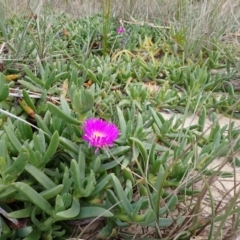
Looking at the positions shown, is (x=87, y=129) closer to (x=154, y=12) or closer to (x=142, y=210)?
(x=142, y=210)

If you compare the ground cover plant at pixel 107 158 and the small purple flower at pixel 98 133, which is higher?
the small purple flower at pixel 98 133

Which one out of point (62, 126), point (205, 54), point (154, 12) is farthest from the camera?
point (154, 12)

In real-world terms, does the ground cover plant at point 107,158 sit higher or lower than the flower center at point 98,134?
lower

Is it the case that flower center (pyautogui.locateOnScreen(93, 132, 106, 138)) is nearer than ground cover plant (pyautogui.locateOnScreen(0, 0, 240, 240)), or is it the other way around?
ground cover plant (pyautogui.locateOnScreen(0, 0, 240, 240))

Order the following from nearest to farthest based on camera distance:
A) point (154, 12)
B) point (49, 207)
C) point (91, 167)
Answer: point (49, 207), point (91, 167), point (154, 12)

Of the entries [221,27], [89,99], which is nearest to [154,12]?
[221,27]

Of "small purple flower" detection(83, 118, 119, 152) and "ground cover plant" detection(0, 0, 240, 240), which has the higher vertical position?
"small purple flower" detection(83, 118, 119, 152)

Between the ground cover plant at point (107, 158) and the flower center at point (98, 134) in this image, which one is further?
the flower center at point (98, 134)

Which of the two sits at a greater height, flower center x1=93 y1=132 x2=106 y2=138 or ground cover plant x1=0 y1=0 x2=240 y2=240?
flower center x1=93 y1=132 x2=106 y2=138
